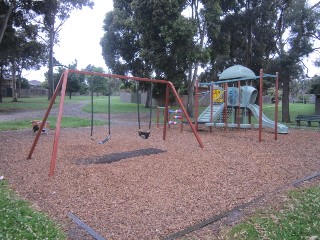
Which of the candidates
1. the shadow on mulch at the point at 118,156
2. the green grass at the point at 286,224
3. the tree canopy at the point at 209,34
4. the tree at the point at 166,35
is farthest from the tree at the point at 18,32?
the green grass at the point at 286,224

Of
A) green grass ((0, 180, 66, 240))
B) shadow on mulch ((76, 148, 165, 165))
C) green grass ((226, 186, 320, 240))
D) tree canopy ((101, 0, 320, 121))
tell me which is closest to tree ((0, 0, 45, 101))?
tree canopy ((101, 0, 320, 121))

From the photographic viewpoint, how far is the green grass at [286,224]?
11.3ft

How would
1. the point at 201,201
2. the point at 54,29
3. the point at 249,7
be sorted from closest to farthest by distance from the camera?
the point at 201,201 < the point at 249,7 < the point at 54,29

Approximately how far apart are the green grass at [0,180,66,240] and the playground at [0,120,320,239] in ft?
0.62

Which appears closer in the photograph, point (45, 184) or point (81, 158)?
point (45, 184)

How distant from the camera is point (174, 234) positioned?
3.51m

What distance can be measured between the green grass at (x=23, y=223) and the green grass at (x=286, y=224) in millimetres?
2129

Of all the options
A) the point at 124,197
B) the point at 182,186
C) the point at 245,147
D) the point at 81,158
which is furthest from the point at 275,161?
the point at 81,158

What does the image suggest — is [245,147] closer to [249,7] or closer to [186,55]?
[186,55]

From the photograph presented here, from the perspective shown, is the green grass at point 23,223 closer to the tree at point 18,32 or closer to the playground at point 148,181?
the playground at point 148,181

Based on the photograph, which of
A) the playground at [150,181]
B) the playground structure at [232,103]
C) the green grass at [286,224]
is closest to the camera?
the green grass at [286,224]

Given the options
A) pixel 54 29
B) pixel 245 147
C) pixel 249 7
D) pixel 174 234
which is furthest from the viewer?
pixel 54 29

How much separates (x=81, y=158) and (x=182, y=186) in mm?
3138

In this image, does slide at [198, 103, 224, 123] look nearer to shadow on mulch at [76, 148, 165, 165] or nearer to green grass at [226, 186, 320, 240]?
shadow on mulch at [76, 148, 165, 165]
